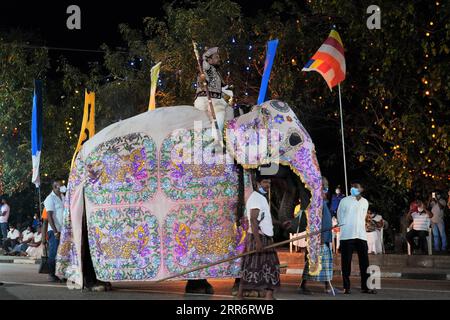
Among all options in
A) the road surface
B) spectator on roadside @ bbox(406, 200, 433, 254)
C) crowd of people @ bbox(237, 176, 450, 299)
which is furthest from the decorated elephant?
spectator on roadside @ bbox(406, 200, 433, 254)

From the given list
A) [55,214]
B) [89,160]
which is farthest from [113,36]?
[89,160]

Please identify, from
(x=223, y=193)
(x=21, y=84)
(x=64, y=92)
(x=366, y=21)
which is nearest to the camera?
(x=223, y=193)

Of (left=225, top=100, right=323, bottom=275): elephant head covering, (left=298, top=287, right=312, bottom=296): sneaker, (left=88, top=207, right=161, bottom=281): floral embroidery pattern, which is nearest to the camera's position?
(left=225, top=100, right=323, bottom=275): elephant head covering

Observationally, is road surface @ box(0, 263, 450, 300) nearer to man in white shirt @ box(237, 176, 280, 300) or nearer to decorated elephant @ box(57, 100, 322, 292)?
decorated elephant @ box(57, 100, 322, 292)

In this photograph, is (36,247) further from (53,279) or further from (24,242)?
(53,279)

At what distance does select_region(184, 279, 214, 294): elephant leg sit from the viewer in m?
14.0

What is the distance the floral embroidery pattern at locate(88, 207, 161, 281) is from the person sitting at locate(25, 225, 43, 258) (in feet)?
43.4

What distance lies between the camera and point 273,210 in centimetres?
2045

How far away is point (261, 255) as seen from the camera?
12.5 meters

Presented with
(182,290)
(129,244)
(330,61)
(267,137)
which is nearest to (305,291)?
(182,290)

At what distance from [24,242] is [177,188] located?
17.1 meters

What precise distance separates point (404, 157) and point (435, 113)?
1153 mm

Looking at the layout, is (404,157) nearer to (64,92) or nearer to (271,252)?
(271,252)

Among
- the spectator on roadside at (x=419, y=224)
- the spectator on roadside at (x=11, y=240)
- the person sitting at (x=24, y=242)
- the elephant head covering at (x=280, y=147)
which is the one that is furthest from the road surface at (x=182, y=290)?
the spectator on roadside at (x=11, y=240)
